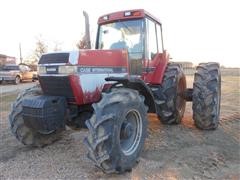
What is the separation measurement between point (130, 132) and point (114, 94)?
75 centimetres

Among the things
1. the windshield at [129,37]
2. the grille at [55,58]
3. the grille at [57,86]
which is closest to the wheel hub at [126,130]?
the grille at [57,86]

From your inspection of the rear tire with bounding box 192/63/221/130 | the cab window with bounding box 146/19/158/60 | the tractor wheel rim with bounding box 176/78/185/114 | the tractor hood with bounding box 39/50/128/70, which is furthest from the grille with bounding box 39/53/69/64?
the tractor wheel rim with bounding box 176/78/185/114

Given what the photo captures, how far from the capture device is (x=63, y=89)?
603 cm

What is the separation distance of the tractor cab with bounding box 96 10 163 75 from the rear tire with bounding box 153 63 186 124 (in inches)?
24.2

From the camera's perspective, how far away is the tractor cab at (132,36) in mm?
7107

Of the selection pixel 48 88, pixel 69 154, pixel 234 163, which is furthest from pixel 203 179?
pixel 48 88

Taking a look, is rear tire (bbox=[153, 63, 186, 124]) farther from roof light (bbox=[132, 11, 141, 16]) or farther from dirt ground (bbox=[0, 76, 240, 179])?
roof light (bbox=[132, 11, 141, 16])

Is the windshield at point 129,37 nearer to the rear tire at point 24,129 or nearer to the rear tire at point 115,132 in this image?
the rear tire at point 115,132

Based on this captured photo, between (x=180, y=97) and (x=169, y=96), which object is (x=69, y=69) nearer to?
(x=169, y=96)

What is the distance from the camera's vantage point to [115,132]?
514 cm

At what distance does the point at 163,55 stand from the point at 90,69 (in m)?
2.70

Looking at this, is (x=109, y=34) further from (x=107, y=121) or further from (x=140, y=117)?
(x=107, y=121)

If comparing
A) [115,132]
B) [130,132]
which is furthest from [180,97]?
[115,132]

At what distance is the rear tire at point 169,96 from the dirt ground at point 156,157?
326 millimetres
